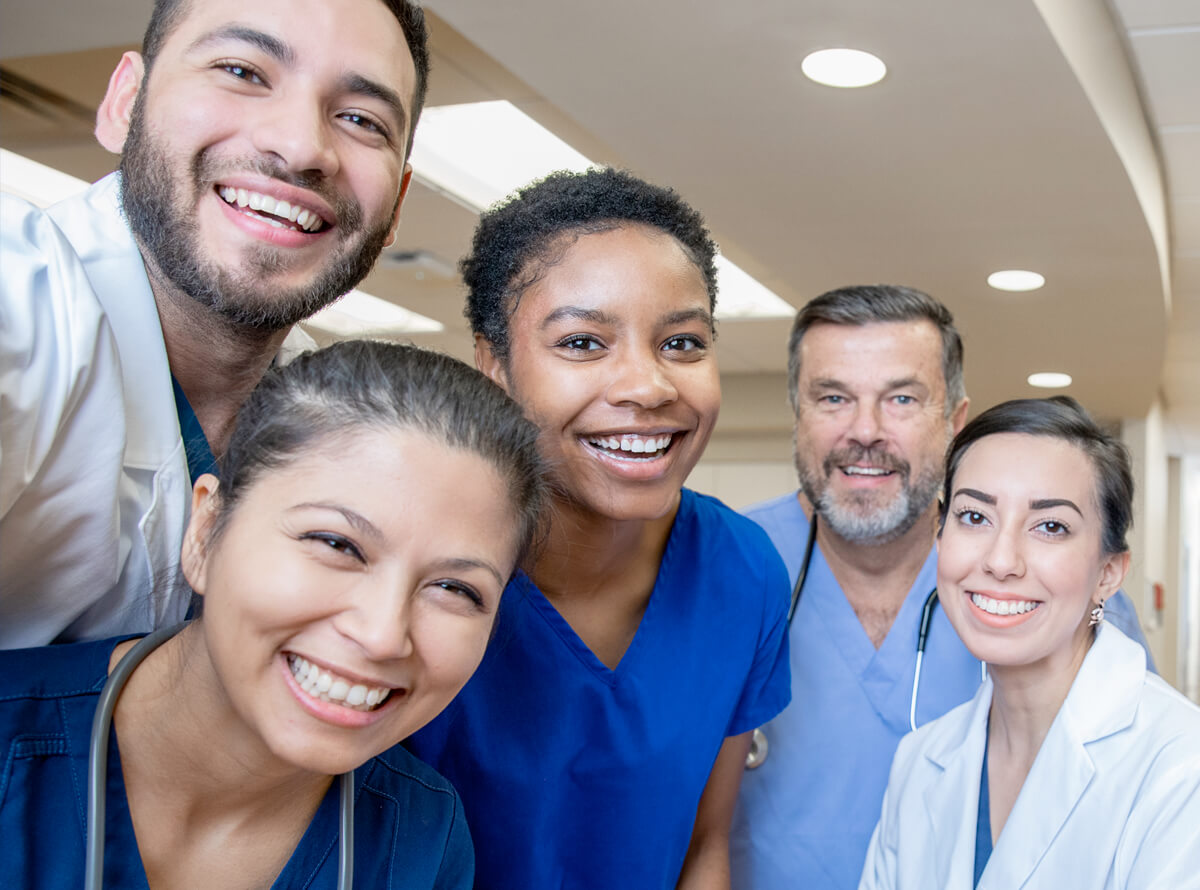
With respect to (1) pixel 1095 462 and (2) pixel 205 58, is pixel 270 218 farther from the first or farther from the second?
(1) pixel 1095 462

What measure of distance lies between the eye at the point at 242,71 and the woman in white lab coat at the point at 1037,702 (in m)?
1.04

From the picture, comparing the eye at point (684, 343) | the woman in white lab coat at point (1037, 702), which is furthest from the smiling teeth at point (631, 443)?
the woman in white lab coat at point (1037, 702)

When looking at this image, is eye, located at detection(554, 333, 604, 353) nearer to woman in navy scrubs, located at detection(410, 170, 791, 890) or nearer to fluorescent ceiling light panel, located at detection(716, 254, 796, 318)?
woman in navy scrubs, located at detection(410, 170, 791, 890)

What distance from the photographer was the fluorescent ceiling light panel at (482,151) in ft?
10.9

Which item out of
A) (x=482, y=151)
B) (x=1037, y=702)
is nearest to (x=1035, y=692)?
(x=1037, y=702)

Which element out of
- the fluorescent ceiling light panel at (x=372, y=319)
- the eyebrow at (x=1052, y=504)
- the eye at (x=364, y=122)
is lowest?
the eyebrow at (x=1052, y=504)

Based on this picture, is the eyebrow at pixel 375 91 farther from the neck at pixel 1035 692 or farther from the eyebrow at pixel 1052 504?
the neck at pixel 1035 692

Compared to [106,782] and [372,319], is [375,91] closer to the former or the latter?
[106,782]

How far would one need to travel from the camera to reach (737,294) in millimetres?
5422

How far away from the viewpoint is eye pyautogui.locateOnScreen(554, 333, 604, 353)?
126cm

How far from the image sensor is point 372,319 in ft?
19.7

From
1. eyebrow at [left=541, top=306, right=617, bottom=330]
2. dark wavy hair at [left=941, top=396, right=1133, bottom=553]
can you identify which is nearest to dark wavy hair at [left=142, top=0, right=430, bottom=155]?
eyebrow at [left=541, top=306, right=617, bottom=330]

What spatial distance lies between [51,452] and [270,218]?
30cm

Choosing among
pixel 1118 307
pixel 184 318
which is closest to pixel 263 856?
pixel 184 318
